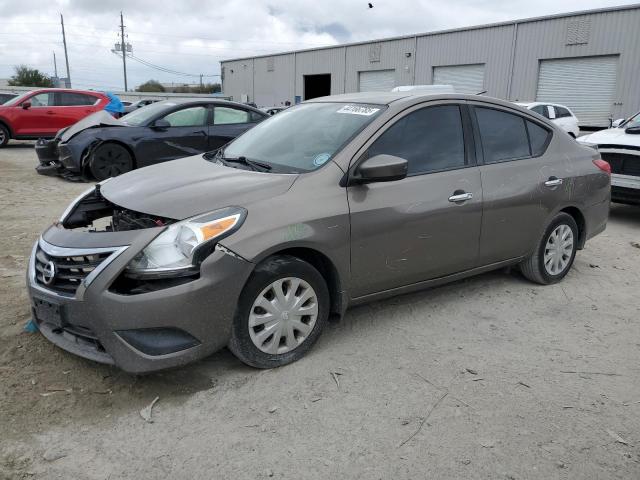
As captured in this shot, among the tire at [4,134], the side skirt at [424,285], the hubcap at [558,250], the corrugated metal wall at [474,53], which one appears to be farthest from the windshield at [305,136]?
the corrugated metal wall at [474,53]

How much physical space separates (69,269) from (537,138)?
378cm

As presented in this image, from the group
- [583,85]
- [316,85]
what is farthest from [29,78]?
[583,85]

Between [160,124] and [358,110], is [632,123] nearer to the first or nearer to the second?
[358,110]

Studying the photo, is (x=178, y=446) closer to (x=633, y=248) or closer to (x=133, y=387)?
(x=133, y=387)

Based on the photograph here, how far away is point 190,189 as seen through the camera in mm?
3289

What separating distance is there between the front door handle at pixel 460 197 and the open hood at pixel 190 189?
1.23 metres

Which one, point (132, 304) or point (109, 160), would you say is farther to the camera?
point (109, 160)

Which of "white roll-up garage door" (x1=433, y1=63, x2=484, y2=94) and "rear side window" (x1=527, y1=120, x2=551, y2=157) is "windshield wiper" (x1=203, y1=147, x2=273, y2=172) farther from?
"white roll-up garage door" (x1=433, y1=63, x2=484, y2=94)

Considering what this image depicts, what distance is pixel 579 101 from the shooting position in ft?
81.9

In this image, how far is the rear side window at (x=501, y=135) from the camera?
427 cm

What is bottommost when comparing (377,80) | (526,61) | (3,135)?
(3,135)

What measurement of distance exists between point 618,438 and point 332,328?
73.4 inches

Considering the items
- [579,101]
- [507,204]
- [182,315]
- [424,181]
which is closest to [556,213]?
[507,204]

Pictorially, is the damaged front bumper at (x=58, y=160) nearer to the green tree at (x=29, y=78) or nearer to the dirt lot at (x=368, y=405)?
the dirt lot at (x=368, y=405)
